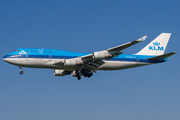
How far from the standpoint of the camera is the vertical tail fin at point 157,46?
196ft

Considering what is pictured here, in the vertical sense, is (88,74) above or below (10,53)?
below

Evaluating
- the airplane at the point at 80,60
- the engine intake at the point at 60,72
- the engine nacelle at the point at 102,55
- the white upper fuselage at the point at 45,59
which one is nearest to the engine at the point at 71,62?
the airplane at the point at 80,60

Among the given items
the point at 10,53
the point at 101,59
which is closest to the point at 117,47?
the point at 101,59

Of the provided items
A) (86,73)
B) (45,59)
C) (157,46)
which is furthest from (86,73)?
(157,46)

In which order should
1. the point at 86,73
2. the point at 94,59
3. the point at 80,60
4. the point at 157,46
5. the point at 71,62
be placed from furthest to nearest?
the point at 157,46, the point at 86,73, the point at 80,60, the point at 71,62, the point at 94,59

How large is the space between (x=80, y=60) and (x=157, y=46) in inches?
722

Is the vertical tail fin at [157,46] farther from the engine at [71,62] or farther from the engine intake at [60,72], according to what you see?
the engine intake at [60,72]

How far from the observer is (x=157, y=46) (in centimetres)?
6097

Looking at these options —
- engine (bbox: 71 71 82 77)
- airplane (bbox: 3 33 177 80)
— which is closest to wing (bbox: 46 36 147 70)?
airplane (bbox: 3 33 177 80)

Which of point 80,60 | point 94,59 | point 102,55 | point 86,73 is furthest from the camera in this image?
point 86,73

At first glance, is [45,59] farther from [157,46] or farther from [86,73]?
[157,46]

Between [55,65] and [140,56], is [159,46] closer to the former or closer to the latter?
[140,56]

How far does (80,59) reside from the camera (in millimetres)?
52062

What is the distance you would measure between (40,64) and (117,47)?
14.0 m
